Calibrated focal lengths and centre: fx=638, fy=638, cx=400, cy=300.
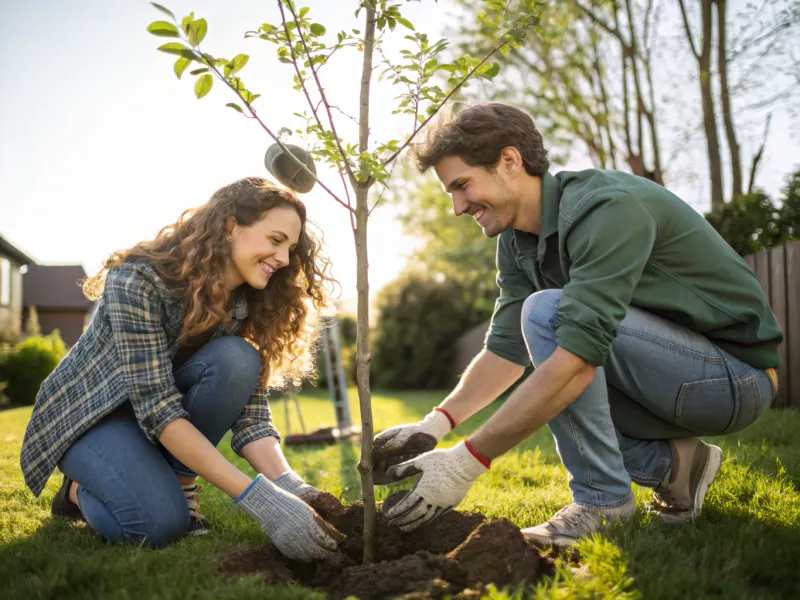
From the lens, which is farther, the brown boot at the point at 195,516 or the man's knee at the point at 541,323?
the brown boot at the point at 195,516

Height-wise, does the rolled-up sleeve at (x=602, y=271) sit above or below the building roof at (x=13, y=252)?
below

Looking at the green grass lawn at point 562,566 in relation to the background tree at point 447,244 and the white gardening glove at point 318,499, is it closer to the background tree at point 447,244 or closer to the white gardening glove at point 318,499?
the white gardening glove at point 318,499

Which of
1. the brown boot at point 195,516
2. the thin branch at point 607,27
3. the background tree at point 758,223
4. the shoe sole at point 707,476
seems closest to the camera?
the shoe sole at point 707,476

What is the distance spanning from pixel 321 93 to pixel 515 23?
26.9 inches

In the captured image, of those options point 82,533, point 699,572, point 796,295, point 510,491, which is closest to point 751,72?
point 796,295

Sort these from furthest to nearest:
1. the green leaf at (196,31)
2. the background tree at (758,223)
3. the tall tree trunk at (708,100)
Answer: the tall tree trunk at (708,100) → the background tree at (758,223) → the green leaf at (196,31)

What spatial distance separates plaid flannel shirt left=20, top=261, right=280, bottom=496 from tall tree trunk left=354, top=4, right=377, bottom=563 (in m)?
0.70

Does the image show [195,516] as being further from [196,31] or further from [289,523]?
[196,31]

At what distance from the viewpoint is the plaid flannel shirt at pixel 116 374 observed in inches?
90.5

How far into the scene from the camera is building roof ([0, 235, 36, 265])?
17531mm

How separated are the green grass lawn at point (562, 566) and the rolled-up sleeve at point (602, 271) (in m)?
0.59

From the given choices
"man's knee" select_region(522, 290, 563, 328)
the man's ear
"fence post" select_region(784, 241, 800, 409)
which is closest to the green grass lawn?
"man's knee" select_region(522, 290, 563, 328)

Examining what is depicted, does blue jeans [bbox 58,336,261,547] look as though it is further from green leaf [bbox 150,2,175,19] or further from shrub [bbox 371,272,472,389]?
shrub [bbox 371,272,472,389]

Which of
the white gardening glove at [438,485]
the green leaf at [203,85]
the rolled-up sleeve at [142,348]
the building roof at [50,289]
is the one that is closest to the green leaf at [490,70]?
the green leaf at [203,85]
